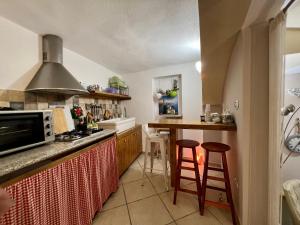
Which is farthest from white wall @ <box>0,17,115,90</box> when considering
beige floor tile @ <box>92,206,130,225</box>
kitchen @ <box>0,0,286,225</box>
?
beige floor tile @ <box>92,206,130,225</box>

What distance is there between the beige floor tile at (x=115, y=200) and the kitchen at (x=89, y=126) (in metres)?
0.01

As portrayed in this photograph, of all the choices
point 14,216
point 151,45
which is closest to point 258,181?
point 14,216

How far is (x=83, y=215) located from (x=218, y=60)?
2305 mm

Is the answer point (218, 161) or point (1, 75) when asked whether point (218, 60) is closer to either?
point (218, 161)

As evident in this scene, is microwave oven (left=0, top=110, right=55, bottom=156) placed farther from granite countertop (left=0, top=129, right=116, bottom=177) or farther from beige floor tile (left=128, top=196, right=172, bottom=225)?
beige floor tile (left=128, top=196, right=172, bottom=225)

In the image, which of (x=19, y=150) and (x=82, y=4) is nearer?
(x=19, y=150)

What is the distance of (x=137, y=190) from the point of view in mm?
2156

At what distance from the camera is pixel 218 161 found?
2.84 m

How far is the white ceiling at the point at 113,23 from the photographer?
53.1 inches

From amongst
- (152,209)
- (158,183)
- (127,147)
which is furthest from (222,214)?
(127,147)

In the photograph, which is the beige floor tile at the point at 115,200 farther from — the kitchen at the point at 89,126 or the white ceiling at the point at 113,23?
the white ceiling at the point at 113,23

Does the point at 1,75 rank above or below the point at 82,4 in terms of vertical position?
below

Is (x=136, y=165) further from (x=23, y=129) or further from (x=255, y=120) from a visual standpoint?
(x=255, y=120)

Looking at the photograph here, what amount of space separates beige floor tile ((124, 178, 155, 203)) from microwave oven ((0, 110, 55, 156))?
4.32 ft
